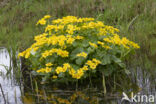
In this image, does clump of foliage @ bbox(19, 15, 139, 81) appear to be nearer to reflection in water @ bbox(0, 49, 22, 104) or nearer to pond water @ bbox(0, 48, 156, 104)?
pond water @ bbox(0, 48, 156, 104)

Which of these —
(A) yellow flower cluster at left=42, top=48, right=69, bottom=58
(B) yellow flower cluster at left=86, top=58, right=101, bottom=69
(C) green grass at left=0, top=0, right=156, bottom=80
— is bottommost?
(B) yellow flower cluster at left=86, top=58, right=101, bottom=69

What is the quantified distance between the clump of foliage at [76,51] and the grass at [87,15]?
75 centimetres

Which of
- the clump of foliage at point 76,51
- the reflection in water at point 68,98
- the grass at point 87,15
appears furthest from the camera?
the grass at point 87,15

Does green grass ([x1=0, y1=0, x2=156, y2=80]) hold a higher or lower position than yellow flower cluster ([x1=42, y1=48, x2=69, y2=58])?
higher

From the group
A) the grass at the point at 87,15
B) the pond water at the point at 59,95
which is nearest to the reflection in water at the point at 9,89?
the pond water at the point at 59,95

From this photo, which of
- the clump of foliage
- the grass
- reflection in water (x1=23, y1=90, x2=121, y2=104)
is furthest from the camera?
the grass

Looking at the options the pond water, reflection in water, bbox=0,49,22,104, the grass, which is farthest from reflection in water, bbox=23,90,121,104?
the grass

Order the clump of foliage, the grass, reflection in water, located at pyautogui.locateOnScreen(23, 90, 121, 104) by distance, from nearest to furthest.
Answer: reflection in water, located at pyautogui.locateOnScreen(23, 90, 121, 104) → the clump of foliage → the grass

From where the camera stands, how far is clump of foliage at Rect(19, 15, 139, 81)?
2.92 meters

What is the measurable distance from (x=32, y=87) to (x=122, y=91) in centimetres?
102

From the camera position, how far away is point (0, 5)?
6.75 metres

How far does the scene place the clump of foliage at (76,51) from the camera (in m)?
2.92

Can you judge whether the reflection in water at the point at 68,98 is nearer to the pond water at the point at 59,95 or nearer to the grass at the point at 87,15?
the pond water at the point at 59,95

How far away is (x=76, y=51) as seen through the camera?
303cm
